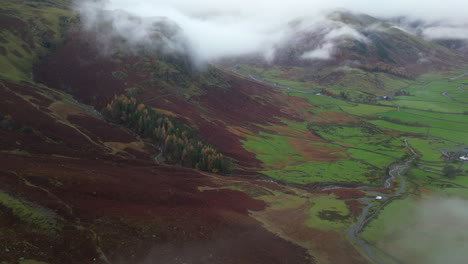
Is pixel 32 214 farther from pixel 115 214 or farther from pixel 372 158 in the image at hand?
pixel 372 158

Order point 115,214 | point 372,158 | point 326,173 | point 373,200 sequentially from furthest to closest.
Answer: point 372,158, point 326,173, point 373,200, point 115,214

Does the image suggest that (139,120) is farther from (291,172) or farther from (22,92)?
(291,172)

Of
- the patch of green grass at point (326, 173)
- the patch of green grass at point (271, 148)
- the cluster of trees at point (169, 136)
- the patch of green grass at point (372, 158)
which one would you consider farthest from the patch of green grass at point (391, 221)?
the patch of green grass at point (271, 148)

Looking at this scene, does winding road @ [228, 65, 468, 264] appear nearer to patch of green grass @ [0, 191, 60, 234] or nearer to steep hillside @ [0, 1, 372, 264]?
steep hillside @ [0, 1, 372, 264]

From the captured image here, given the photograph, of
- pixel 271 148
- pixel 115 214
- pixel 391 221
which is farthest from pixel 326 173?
pixel 115 214

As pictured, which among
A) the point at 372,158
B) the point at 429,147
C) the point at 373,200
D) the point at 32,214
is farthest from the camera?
the point at 429,147

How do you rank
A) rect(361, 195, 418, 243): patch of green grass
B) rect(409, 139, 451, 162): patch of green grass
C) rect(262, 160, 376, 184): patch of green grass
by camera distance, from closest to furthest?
rect(361, 195, 418, 243): patch of green grass → rect(262, 160, 376, 184): patch of green grass → rect(409, 139, 451, 162): patch of green grass

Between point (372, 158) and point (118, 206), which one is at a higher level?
point (372, 158)

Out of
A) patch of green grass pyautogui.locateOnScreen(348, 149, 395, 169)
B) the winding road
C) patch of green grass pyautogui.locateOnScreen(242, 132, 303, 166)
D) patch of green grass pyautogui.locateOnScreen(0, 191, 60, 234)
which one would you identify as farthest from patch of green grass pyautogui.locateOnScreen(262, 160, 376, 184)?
patch of green grass pyautogui.locateOnScreen(0, 191, 60, 234)
